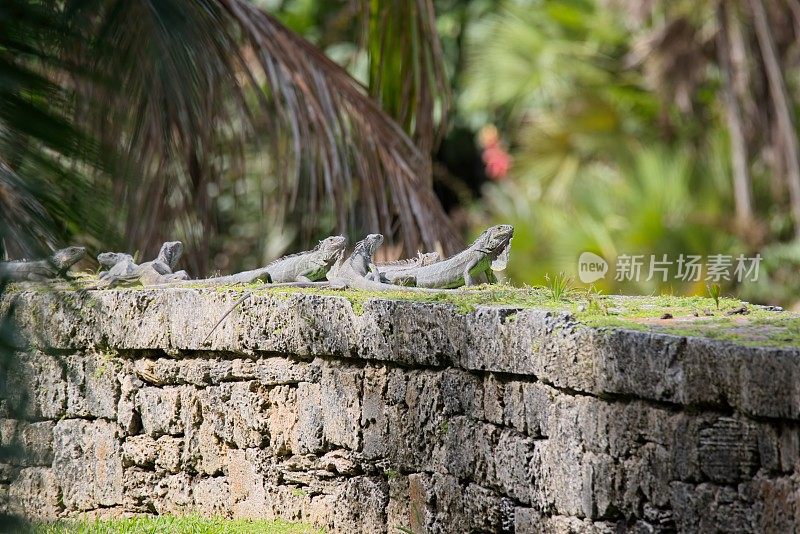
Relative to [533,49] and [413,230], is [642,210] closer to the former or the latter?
[533,49]

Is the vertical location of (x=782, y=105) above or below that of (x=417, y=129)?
above

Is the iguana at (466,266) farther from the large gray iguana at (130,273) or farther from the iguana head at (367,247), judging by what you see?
the large gray iguana at (130,273)

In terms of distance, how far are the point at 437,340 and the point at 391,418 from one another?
Result: 0.39m

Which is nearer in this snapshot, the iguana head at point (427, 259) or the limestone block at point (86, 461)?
the iguana head at point (427, 259)

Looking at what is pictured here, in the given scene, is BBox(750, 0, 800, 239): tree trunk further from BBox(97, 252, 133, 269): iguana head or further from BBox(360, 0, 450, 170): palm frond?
BBox(97, 252, 133, 269): iguana head

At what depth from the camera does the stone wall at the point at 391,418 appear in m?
2.92

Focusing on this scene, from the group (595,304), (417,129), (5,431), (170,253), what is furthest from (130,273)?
(5,431)

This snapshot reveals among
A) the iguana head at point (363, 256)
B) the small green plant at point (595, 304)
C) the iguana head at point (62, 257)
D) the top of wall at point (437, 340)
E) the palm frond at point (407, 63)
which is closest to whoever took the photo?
the iguana head at point (62, 257)

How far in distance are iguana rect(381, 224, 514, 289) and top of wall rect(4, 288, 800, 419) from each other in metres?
0.44

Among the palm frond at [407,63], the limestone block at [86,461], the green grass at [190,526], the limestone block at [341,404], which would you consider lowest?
the green grass at [190,526]

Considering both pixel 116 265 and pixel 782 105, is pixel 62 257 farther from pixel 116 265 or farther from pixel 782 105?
pixel 782 105

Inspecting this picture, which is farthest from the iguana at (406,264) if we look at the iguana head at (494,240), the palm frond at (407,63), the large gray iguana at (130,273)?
the palm frond at (407,63)

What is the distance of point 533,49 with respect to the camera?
14.8 meters

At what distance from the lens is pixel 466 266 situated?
4539 mm
